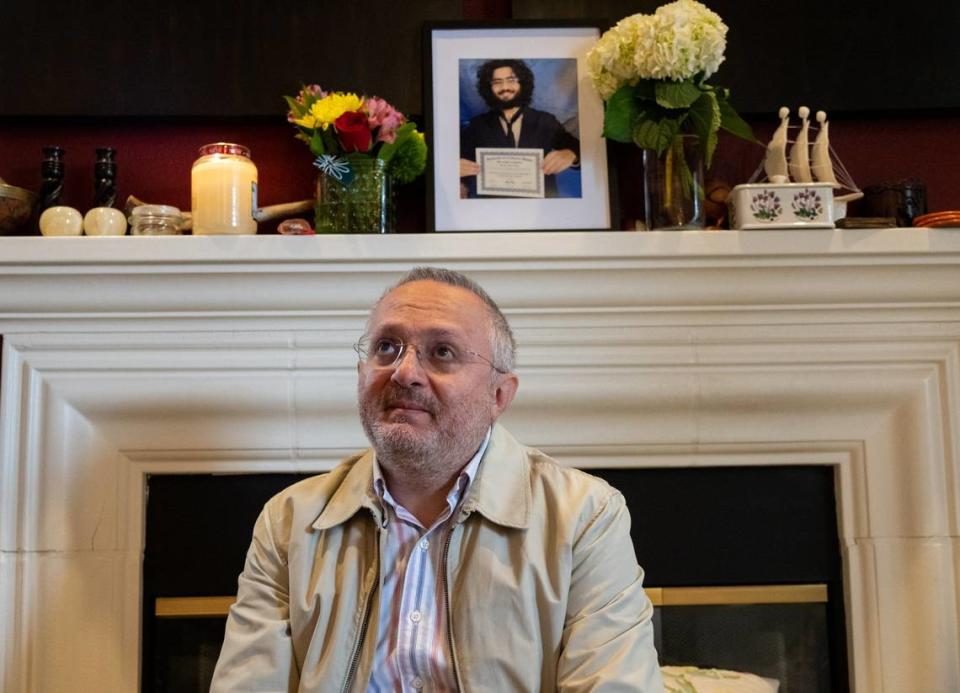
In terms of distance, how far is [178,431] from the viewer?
1.99 meters

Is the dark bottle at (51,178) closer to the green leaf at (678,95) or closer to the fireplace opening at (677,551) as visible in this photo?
the fireplace opening at (677,551)

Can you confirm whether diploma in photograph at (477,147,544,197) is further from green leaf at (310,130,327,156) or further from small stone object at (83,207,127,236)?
small stone object at (83,207,127,236)

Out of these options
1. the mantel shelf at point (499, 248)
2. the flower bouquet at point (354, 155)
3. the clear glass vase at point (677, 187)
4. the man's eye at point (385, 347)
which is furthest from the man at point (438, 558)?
the clear glass vase at point (677, 187)

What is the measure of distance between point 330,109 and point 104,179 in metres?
0.52

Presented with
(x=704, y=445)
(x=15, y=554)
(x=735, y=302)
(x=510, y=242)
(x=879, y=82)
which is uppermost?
(x=879, y=82)

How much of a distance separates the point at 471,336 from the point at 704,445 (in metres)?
0.69

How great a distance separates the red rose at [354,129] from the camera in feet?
6.26

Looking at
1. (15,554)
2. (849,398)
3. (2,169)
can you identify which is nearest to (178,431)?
(15,554)

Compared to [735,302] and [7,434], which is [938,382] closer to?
[735,302]

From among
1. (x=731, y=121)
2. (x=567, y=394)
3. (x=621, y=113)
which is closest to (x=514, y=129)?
(x=621, y=113)

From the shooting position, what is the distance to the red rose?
1.91 metres

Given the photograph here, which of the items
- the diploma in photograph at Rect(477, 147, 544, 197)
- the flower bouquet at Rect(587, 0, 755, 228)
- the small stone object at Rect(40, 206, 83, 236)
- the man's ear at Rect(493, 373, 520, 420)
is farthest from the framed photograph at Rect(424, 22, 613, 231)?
the small stone object at Rect(40, 206, 83, 236)

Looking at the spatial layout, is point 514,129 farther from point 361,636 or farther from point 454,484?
point 361,636

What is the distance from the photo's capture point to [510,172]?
2076 millimetres
